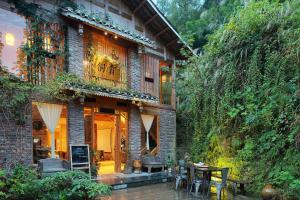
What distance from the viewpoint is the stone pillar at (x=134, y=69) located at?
34.5 feet

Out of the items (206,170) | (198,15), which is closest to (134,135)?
(206,170)

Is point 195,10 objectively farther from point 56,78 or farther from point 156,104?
point 56,78

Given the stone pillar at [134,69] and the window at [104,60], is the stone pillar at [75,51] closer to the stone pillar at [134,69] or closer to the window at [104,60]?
the window at [104,60]

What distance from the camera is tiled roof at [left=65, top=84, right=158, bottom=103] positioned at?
7.93 m

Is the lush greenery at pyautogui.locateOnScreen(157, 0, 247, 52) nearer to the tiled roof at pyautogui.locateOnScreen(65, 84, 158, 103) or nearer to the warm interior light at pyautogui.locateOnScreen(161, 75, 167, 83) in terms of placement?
the warm interior light at pyautogui.locateOnScreen(161, 75, 167, 83)

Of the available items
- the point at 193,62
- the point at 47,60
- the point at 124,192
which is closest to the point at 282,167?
the point at 124,192

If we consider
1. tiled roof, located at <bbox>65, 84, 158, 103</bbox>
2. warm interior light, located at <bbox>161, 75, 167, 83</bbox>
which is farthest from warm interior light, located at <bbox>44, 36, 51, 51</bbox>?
warm interior light, located at <bbox>161, 75, 167, 83</bbox>

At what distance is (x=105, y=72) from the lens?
998 cm

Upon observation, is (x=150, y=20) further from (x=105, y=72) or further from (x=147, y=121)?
(x=147, y=121)

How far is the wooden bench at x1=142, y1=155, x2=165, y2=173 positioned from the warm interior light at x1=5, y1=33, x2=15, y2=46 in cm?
611

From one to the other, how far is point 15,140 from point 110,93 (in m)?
3.10

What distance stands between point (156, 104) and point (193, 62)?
7.96 feet

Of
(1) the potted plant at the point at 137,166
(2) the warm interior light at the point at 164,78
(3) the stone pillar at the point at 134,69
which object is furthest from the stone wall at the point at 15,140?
(2) the warm interior light at the point at 164,78

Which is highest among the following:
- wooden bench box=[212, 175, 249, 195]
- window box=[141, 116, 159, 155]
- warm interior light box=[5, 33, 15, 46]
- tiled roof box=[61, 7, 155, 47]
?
tiled roof box=[61, 7, 155, 47]
